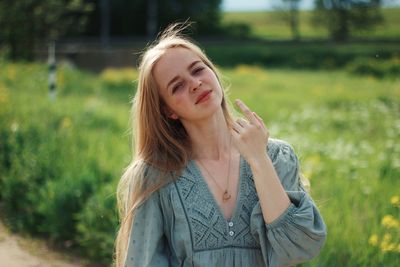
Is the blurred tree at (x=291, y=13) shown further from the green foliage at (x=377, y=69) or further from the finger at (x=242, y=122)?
the finger at (x=242, y=122)

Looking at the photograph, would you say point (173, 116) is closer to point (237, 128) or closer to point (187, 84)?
point (187, 84)

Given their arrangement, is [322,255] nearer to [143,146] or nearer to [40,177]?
[143,146]

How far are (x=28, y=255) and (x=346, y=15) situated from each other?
25990 millimetres

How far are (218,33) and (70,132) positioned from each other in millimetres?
34429

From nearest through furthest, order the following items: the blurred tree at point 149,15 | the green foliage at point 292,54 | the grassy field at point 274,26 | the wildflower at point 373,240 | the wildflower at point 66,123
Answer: the wildflower at point 373,240, the wildflower at point 66,123, the green foliage at point 292,54, the blurred tree at point 149,15, the grassy field at point 274,26

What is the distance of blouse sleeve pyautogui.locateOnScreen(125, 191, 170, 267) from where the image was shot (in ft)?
6.16

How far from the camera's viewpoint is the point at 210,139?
2020 mm

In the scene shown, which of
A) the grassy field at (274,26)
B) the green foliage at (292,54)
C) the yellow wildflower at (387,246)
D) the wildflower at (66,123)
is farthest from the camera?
the grassy field at (274,26)

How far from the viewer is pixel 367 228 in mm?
2959

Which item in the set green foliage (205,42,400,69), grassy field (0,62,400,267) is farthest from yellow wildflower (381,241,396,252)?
green foliage (205,42,400,69)

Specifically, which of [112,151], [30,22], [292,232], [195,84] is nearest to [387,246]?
[292,232]

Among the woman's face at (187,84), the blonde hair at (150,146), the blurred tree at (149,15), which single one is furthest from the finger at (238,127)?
the blurred tree at (149,15)

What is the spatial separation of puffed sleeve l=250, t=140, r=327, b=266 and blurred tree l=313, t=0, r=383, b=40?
19986 mm

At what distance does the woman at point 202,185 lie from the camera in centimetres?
181
